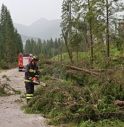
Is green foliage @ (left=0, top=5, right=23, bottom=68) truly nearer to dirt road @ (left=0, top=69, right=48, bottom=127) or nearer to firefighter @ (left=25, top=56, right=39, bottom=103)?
firefighter @ (left=25, top=56, right=39, bottom=103)

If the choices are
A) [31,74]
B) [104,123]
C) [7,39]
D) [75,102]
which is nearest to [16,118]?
[75,102]

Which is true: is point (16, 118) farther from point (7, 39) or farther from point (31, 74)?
point (7, 39)

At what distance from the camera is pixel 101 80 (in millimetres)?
15750

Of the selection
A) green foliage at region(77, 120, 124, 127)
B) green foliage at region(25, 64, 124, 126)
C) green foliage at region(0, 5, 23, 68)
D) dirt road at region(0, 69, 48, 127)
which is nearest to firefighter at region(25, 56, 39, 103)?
green foliage at region(25, 64, 124, 126)

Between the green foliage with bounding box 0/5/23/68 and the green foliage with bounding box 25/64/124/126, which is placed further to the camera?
the green foliage with bounding box 0/5/23/68

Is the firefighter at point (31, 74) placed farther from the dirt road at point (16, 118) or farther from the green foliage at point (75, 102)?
the dirt road at point (16, 118)

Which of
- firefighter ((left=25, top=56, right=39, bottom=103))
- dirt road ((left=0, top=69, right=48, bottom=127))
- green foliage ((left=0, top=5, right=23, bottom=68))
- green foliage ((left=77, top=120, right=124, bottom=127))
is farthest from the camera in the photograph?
green foliage ((left=0, top=5, right=23, bottom=68))

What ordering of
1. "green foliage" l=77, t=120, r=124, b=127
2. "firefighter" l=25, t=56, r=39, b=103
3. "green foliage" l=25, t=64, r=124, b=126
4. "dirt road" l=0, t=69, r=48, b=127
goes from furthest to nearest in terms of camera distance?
"firefighter" l=25, t=56, r=39, b=103 < "dirt road" l=0, t=69, r=48, b=127 < "green foliage" l=25, t=64, r=124, b=126 < "green foliage" l=77, t=120, r=124, b=127

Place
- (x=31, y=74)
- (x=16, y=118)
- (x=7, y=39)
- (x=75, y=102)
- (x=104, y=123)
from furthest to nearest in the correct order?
(x=7, y=39), (x=31, y=74), (x=16, y=118), (x=75, y=102), (x=104, y=123)

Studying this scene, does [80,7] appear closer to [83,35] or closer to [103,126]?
[83,35]

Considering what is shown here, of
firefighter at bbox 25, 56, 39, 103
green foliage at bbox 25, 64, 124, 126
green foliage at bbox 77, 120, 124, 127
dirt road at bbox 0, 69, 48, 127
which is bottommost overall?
dirt road at bbox 0, 69, 48, 127

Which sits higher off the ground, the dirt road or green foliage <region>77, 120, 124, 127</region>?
green foliage <region>77, 120, 124, 127</region>

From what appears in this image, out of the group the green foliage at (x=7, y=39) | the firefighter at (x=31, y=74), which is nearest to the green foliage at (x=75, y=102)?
the firefighter at (x=31, y=74)

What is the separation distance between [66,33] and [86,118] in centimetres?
5926
